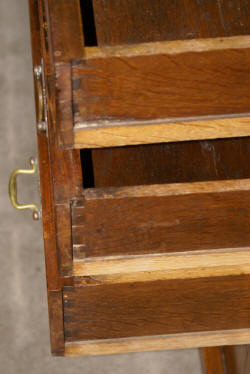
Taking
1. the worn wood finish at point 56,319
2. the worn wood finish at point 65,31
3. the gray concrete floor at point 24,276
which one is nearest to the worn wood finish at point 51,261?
the worn wood finish at point 56,319

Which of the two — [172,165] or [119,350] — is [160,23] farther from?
[119,350]

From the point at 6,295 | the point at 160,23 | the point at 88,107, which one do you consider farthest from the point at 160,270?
the point at 6,295

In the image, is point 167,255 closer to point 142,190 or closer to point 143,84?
point 142,190

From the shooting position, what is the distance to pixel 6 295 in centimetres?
188

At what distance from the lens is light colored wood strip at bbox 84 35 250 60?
0.60 m

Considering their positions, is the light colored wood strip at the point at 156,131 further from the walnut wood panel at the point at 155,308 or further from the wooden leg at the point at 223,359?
the wooden leg at the point at 223,359

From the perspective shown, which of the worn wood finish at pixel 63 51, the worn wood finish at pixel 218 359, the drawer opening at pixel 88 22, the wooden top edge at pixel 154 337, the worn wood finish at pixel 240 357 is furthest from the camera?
the worn wood finish at pixel 218 359

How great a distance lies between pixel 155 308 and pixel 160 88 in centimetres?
38

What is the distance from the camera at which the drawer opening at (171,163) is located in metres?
1.15

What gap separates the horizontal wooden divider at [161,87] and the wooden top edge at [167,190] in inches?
3.6

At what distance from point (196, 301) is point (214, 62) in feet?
1.32

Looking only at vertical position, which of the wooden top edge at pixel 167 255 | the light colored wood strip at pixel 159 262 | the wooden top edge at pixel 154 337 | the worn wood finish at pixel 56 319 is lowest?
the wooden top edge at pixel 154 337

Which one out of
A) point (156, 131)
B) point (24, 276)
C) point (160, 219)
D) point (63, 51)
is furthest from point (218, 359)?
point (63, 51)

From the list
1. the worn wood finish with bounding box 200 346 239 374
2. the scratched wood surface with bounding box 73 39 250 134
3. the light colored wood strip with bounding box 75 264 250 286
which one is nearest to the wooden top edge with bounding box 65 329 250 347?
the light colored wood strip with bounding box 75 264 250 286
